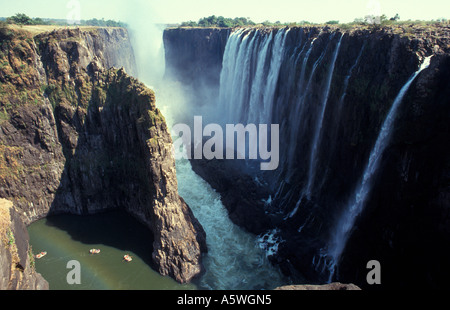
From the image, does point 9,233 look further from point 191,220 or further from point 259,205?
point 259,205

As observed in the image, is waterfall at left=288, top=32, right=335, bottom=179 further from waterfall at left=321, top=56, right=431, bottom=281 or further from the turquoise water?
the turquoise water

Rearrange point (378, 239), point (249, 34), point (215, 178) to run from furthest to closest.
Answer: point (249, 34), point (215, 178), point (378, 239)

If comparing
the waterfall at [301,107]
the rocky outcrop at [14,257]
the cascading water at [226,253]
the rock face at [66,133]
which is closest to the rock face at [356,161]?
the waterfall at [301,107]

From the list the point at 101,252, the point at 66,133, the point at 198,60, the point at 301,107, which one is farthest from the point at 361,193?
the point at 198,60

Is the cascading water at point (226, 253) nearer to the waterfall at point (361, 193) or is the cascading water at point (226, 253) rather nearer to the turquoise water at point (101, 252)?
the turquoise water at point (101, 252)

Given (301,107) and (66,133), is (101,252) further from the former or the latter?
(301,107)

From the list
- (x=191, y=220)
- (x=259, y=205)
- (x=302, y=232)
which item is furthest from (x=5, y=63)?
(x=302, y=232)

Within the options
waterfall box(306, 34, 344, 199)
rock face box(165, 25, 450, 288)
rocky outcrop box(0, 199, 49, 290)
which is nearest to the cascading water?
rock face box(165, 25, 450, 288)

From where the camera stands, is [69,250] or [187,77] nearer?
[69,250]
